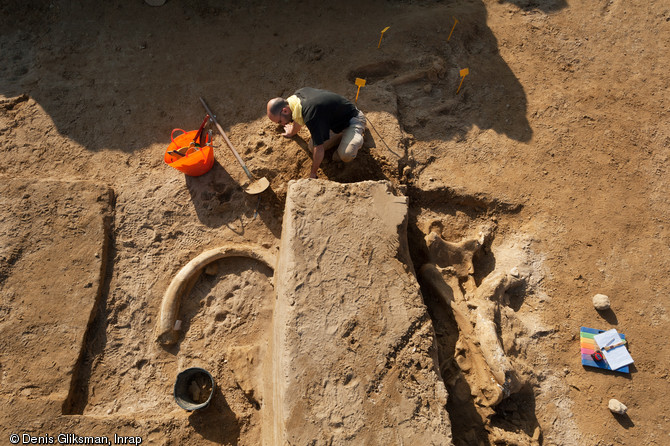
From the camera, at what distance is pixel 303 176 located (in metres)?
4.08

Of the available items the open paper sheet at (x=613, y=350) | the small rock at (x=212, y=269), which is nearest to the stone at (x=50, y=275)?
the small rock at (x=212, y=269)

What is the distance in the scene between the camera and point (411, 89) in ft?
15.5

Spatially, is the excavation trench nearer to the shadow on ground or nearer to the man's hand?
the man's hand

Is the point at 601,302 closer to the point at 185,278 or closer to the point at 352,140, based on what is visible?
the point at 352,140

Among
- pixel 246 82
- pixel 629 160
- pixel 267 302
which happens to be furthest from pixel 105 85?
pixel 629 160

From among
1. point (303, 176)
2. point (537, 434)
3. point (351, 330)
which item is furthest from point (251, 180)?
point (537, 434)

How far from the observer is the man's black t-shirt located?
3.56 metres

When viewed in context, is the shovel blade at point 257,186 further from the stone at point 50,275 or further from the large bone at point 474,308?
the large bone at point 474,308

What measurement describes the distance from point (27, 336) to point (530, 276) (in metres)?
4.93

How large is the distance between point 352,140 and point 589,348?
10.0 ft

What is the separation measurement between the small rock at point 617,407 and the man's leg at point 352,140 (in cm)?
329

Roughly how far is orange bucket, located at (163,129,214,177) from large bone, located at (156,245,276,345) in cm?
96

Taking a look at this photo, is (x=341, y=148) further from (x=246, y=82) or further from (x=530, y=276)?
(x=530, y=276)

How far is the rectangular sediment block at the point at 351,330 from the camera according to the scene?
2525mm
